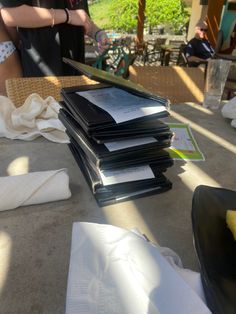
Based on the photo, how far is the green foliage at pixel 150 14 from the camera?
435 inches

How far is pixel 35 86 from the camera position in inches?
50.1

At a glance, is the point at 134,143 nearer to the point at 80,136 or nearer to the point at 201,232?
the point at 80,136

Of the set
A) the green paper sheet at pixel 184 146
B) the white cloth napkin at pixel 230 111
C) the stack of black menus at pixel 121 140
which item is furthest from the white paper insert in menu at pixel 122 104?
the white cloth napkin at pixel 230 111

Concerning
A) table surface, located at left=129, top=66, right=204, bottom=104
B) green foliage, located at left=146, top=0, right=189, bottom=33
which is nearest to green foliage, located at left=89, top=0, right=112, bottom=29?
green foliage, located at left=146, top=0, right=189, bottom=33

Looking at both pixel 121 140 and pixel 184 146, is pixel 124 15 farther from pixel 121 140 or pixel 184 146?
pixel 121 140

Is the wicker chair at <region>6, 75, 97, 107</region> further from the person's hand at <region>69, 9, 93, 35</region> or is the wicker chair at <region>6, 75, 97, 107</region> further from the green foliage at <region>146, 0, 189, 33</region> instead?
the green foliage at <region>146, 0, 189, 33</region>

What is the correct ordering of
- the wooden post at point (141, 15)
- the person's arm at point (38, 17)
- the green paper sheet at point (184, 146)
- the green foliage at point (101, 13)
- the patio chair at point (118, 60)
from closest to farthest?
the green paper sheet at point (184, 146) < the person's arm at point (38, 17) < the patio chair at point (118, 60) < the wooden post at point (141, 15) < the green foliage at point (101, 13)

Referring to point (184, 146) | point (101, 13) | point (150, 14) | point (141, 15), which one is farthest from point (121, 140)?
point (101, 13)

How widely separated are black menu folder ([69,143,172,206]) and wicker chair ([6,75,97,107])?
2.32 ft

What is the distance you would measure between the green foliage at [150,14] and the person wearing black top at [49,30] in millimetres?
10882

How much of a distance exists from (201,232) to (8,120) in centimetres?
75

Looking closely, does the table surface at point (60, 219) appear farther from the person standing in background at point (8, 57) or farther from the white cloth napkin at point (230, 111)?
the person standing in background at point (8, 57)

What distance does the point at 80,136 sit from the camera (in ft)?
2.05

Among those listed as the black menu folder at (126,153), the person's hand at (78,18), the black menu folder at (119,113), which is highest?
the person's hand at (78,18)
